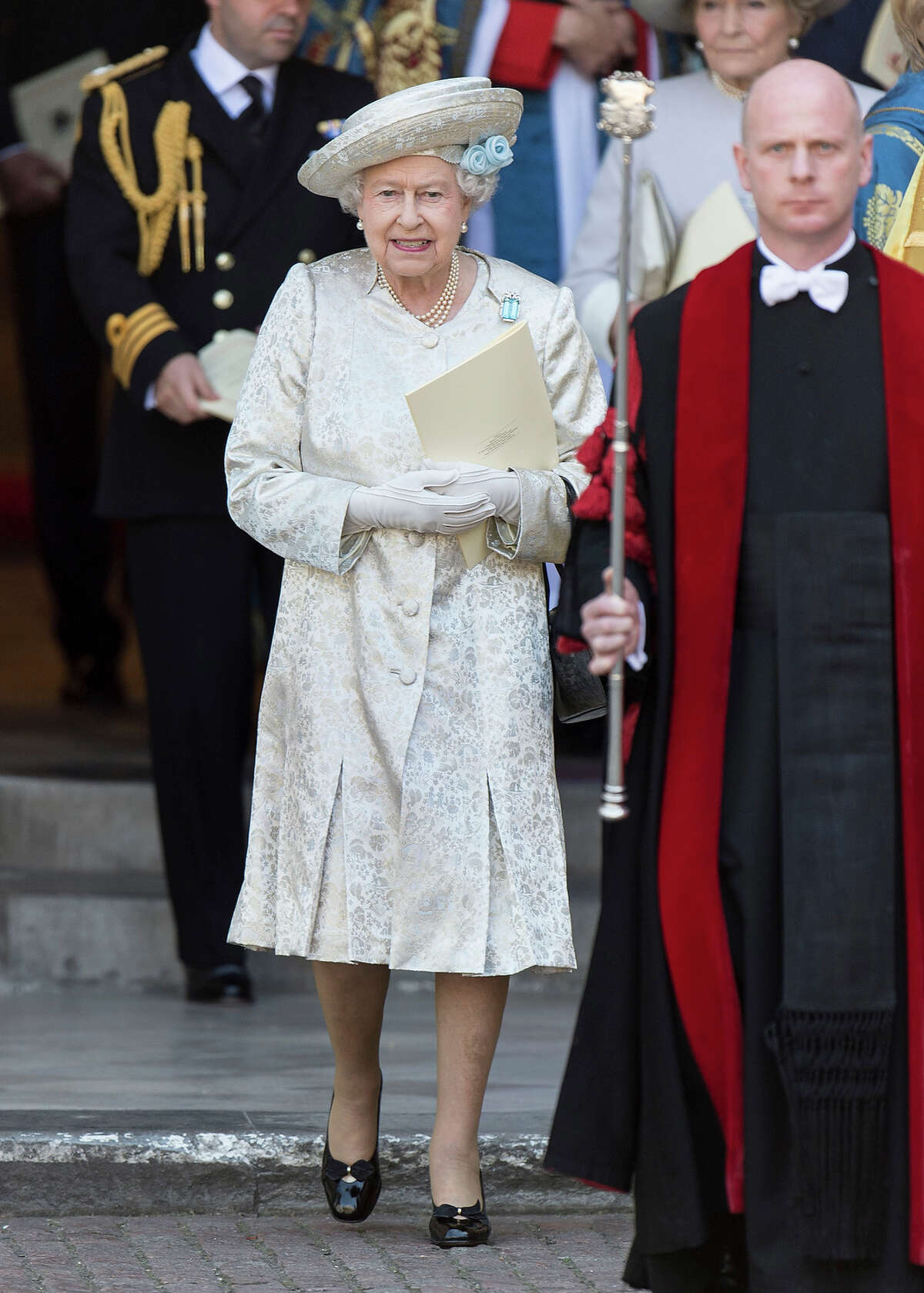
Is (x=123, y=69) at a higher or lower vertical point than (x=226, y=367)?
higher

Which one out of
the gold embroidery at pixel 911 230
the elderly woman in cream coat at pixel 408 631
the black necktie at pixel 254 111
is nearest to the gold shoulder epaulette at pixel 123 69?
the black necktie at pixel 254 111

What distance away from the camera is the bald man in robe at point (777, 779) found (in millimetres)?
3275

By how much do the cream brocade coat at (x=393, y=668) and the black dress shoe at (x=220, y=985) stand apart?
1555mm

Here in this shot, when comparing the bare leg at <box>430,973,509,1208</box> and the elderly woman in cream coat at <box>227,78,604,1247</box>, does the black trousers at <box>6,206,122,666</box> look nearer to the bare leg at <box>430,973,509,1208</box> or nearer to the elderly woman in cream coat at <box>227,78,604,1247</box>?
the elderly woman in cream coat at <box>227,78,604,1247</box>

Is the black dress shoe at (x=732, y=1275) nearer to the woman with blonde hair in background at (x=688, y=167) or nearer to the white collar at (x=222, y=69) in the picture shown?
the woman with blonde hair in background at (x=688, y=167)

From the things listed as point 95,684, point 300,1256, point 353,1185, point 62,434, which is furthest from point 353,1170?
point 95,684

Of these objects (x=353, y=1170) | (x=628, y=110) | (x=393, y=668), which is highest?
(x=628, y=110)

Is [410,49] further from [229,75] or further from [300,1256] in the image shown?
[300,1256]

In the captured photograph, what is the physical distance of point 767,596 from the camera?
3361mm

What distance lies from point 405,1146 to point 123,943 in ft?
5.76

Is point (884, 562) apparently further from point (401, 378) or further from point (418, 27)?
point (418, 27)

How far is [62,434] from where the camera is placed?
26.0ft

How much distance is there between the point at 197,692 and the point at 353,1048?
157cm

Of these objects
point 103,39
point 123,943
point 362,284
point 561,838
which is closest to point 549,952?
point 561,838
